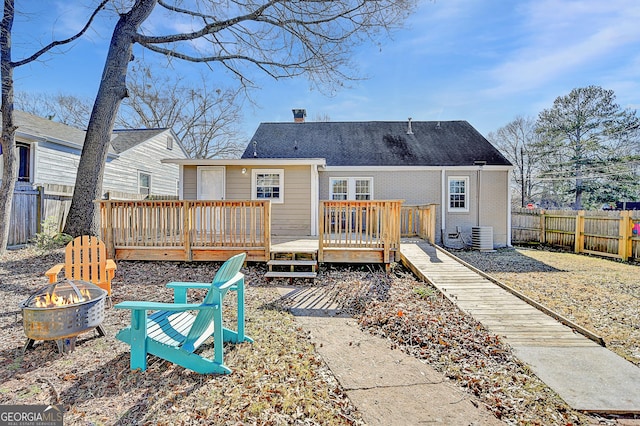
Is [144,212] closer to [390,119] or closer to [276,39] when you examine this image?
[276,39]

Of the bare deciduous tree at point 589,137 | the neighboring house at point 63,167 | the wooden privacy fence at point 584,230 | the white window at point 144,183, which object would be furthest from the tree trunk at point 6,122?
the bare deciduous tree at point 589,137

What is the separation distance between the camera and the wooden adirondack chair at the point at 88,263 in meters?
4.38

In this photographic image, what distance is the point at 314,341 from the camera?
355 cm

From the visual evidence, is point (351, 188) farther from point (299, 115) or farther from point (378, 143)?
point (299, 115)

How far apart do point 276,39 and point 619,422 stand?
34.7 feet

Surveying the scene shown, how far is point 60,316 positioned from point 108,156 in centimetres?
1361

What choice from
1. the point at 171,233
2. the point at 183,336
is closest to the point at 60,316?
the point at 183,336

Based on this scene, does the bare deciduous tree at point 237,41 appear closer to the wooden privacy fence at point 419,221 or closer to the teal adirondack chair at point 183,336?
the wooden privacy fence at point 419,221

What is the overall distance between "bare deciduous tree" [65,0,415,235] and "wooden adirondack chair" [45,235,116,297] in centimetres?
394

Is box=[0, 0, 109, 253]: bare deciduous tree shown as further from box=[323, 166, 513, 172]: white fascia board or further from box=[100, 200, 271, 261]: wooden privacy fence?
box=[323, 166, 513, 172]: white fascia board

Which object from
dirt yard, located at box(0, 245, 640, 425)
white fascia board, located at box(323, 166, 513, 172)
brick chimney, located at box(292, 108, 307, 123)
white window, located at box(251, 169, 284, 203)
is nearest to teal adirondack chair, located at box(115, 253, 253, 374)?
dirt yard, located at box(0, 245, 640, 425)

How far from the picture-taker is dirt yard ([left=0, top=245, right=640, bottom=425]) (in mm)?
2271

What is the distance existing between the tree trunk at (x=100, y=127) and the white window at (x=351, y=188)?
22.6ft

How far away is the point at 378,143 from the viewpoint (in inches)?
514
